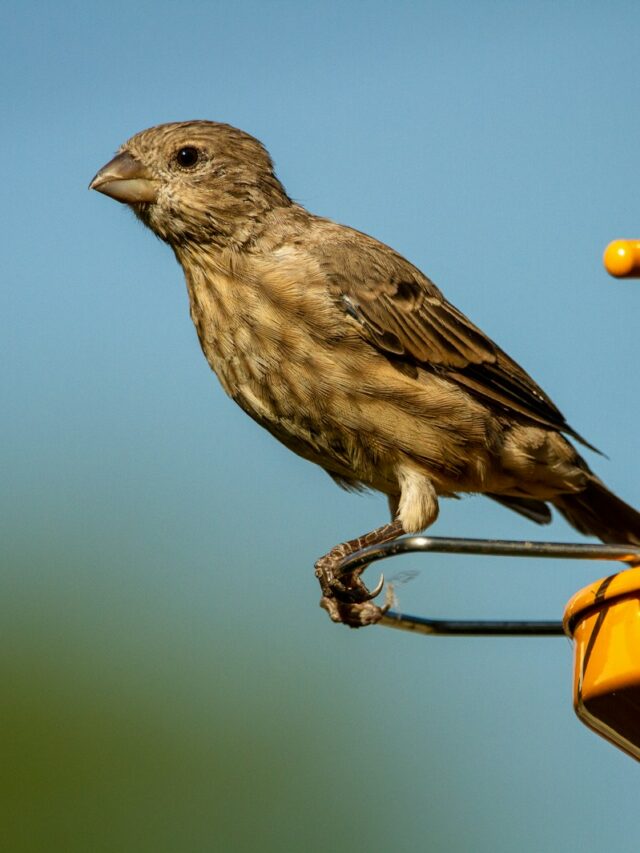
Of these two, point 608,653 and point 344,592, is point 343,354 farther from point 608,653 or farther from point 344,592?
point 608,653

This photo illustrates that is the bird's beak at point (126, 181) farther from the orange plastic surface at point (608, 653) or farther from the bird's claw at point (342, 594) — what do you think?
the orange plastic surface at point (608, 653)

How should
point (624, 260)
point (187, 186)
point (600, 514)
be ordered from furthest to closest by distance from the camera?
point (600, 514)
point (187, 186)
point (624, 260)

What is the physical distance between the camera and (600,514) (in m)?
5.35

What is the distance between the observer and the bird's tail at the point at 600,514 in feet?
17.4

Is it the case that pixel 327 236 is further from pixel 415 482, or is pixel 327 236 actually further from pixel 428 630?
pixel 428 630

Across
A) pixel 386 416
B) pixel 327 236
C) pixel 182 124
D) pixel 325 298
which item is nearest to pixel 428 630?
pixel 386 416

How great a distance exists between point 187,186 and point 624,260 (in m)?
2.67

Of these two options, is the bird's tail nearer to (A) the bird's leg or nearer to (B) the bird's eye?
(A) the bird's leg

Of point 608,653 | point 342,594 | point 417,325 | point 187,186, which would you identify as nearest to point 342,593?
point 342,594

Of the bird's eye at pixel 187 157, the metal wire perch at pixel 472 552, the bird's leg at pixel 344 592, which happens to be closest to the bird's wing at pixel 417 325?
the bird's eye at pixel 187 157

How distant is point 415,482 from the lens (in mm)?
4738

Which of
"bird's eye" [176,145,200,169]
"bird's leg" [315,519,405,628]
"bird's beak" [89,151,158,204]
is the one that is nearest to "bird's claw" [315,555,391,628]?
"bird's leg" [315,519,405,628]

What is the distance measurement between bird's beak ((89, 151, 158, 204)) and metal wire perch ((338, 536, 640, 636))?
2096 millimetres

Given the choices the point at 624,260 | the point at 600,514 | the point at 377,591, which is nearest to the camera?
the point at 624,260
